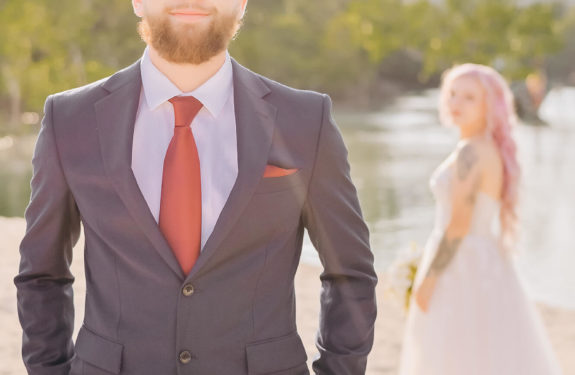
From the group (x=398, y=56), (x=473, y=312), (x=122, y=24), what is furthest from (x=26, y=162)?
(x=398, y=56)

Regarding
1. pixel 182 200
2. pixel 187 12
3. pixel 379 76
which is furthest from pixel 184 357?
pixel 379 76

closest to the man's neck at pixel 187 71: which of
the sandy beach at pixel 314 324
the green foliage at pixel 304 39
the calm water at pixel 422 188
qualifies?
the calm water at pixel 422 188

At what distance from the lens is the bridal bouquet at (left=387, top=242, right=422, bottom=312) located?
18.2ft

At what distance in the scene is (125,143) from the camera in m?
2.12

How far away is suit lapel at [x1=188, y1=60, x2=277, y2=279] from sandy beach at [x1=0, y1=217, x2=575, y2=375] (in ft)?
18.1

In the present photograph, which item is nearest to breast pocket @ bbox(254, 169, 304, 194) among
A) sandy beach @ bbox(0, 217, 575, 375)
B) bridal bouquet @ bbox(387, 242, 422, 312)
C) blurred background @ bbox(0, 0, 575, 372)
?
bridal bouquet @ bbox(387, 242, 422, 312)

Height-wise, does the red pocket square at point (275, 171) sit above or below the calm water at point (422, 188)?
above

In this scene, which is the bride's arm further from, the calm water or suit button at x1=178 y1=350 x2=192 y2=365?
suit button at x1=178 y1=350 x2=192 y2=365

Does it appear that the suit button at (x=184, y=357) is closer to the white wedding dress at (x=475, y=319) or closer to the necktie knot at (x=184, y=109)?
the necktie knot at (x=184, y=109)

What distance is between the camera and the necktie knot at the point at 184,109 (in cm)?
213

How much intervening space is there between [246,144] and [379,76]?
72565mm

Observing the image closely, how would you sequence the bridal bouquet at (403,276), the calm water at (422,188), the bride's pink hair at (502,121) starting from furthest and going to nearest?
the calm water at (422,188)
the bridal bouquet at (403,276)
the bride's pink hair at (502,121)

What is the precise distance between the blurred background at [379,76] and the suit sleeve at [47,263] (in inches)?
285

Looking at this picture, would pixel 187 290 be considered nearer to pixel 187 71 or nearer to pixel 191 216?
pixel 191 216
